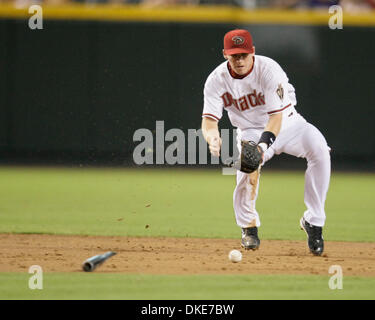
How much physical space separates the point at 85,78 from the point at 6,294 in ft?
36.2

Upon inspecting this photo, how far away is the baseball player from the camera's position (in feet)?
21.5

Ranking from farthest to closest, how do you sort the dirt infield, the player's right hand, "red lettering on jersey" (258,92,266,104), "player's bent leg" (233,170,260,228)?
"player's bent leg" (233,170,260,228), "red lettering on jersey" (258,92,266,104), the player's right hand, the dirt infield

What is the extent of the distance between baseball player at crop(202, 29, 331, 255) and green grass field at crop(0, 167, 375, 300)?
1.10m

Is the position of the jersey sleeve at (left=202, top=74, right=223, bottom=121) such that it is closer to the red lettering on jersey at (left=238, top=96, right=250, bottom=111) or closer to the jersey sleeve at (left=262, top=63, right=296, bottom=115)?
the red lettering on jersey at (left=238, top=96, right=250, bottom=111)

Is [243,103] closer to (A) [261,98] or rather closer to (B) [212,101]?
(A) [261,98]

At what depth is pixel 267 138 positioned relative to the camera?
6.58 m

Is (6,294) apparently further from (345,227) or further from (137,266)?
(345,227)

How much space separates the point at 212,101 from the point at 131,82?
29.6 feet

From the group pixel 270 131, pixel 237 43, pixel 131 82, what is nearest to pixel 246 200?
pixel 270 131

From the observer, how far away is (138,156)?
16.3m

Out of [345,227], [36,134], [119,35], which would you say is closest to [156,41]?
[119,35]

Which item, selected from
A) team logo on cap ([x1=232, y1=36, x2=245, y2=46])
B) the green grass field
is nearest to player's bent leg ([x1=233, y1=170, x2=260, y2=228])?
the green grass field

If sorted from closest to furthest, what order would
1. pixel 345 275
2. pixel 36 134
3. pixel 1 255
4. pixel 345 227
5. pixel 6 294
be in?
pixel 6 294
pixel 345 275
pixel 1 255
pixel 345 227
pixel 36 134

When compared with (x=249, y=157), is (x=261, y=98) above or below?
above
